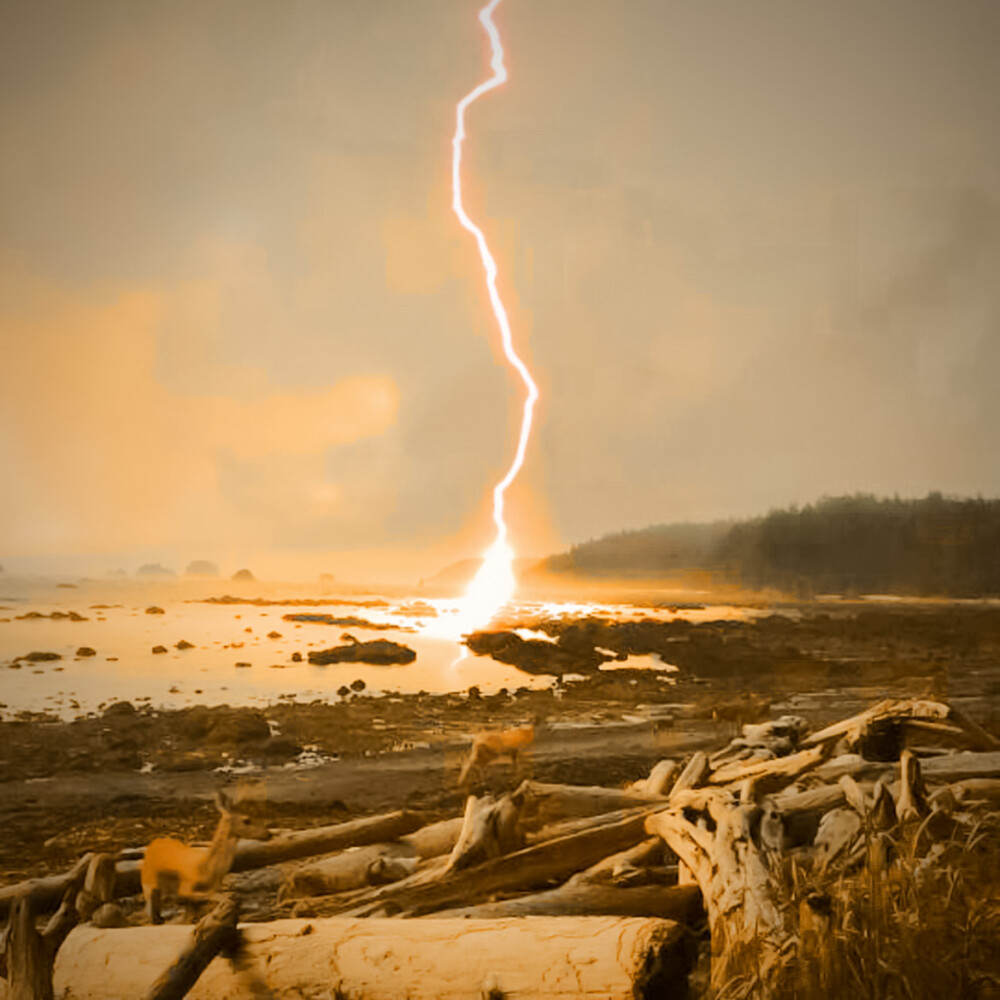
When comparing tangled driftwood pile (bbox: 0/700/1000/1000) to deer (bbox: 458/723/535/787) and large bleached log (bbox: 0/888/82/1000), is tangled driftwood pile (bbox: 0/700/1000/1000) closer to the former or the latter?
large bleached log (bbox: 0/888/82/1000)

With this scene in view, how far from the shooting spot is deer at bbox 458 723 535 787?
139 inches

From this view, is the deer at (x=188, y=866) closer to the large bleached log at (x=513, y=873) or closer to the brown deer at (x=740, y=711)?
the large bleached log at (x=513, y=873)

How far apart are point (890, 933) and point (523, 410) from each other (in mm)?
2712

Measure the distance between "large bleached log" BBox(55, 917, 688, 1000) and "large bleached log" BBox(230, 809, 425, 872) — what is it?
1.63 ft

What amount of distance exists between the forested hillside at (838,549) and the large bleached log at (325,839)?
1.54 metres

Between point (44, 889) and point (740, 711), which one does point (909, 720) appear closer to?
point (740, 711)

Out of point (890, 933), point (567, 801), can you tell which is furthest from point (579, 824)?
point (890, 933)

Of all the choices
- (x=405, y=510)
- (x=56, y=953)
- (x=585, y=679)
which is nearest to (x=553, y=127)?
(x=405, y=510)

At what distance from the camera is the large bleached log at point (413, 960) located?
2.30 metres

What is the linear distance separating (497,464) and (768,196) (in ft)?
7.11

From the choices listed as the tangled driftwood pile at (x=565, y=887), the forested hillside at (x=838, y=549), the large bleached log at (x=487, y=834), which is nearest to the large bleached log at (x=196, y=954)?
the tangled driftwood pile at (x=565, y=887)

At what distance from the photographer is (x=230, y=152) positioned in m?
3.79

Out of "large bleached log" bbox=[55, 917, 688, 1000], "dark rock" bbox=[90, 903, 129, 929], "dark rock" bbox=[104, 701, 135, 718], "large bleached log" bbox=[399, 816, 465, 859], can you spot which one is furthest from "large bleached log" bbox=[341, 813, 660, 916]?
"dark rock" bbox=[104, 701, 135, 718]

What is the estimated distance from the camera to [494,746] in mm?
3605
